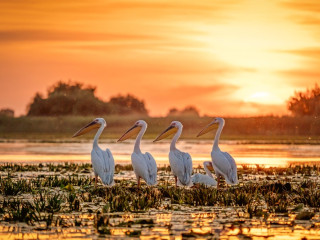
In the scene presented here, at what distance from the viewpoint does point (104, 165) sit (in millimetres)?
12578

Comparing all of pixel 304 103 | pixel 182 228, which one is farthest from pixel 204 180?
pixel 304 103

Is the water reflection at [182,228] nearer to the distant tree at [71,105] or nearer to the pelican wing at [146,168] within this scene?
the pelican wing at [146,168]

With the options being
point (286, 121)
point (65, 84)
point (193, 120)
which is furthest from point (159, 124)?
point (65, 84)

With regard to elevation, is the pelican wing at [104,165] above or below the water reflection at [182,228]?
above

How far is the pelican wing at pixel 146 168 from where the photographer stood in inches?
491

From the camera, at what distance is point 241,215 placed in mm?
9531

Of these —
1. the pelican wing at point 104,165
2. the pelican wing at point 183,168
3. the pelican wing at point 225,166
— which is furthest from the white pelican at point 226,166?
the pelican wing at point 104,165

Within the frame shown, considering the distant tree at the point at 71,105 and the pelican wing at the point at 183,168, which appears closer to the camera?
the pelican wing at the point at 183,168

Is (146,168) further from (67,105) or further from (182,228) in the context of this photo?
(67,105)

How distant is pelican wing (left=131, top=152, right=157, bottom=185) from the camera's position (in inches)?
491

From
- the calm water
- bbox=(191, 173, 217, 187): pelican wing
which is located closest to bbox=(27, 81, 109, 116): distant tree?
the calm water

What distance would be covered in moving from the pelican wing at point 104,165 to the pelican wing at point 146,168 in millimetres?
410

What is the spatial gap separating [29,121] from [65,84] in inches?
585

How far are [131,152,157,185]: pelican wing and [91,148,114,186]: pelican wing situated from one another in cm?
41
